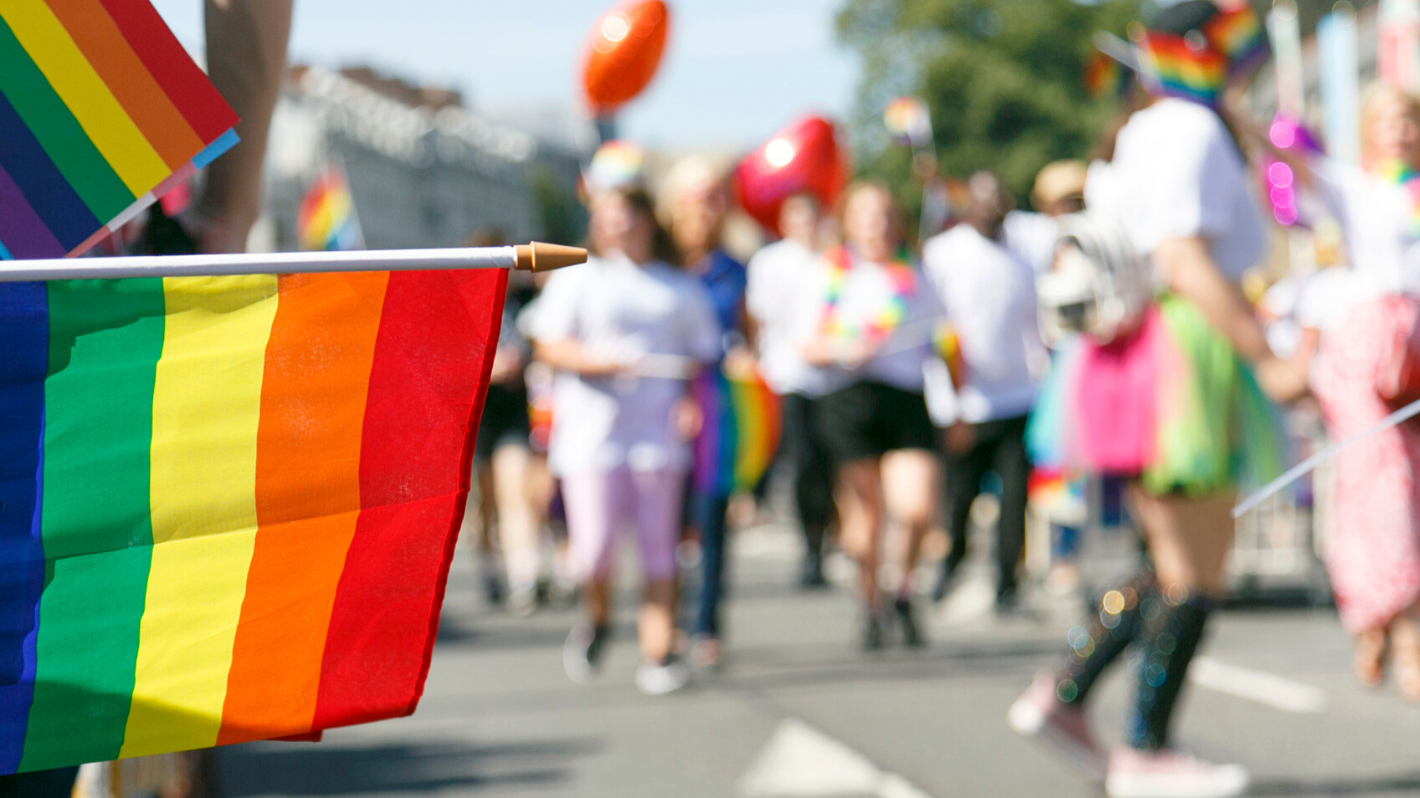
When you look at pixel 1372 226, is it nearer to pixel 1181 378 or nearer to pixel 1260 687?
pixel 1181 378

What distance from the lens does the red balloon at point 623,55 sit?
893 cm

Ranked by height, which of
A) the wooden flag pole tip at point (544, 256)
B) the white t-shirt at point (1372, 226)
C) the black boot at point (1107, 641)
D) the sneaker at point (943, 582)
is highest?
the wooden flag pole tip at point (544, 256)

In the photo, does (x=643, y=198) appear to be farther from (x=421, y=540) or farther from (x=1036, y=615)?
(x=421, y=540)

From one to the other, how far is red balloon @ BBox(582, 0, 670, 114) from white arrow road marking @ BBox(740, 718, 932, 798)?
4.68m

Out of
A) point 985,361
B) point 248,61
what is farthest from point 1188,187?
point 985,361

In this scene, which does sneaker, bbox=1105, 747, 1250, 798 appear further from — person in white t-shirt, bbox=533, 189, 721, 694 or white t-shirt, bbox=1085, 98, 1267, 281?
person in white t-shirt, bbox=533, 189, 721, 694

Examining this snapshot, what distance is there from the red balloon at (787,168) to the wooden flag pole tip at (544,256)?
858 centimetres

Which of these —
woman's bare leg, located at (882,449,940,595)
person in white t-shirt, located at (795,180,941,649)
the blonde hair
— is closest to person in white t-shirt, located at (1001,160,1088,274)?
person in white t-shirt, located at (795,180,941,649)

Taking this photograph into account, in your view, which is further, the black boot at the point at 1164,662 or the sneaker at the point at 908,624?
the sneaker at the point at 908,624

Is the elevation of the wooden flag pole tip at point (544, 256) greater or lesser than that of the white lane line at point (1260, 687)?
greater

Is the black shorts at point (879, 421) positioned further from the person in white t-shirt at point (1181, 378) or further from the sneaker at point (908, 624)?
the person in white t-shirt at point (1181, 378)

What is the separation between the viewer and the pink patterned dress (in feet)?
12.7

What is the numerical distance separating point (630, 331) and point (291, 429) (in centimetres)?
461

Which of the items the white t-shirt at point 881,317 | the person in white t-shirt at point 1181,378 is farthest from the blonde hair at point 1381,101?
the white t-shirt at point 881,317
